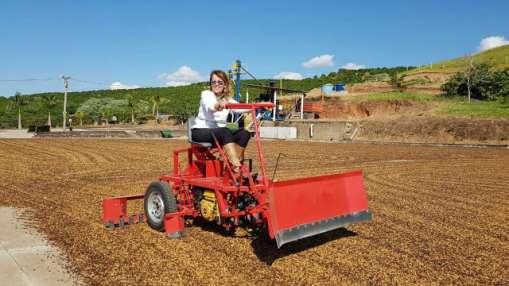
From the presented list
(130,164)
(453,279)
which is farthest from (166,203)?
(130,164)

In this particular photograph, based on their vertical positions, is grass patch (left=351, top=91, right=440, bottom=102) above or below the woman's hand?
above

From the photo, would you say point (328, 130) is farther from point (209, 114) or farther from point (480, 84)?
point (209, 114)

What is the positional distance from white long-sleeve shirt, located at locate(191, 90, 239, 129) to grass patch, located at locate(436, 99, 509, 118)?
1368 inches

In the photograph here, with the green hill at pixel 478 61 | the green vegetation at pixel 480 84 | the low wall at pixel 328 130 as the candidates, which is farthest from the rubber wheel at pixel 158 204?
the green hill at pixel 478 61

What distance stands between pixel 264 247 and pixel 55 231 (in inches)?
127

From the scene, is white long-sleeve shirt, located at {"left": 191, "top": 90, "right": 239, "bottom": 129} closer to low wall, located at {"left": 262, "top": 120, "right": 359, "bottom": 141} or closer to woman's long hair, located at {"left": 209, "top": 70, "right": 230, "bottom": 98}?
woman's long hair, located at {"left": 209, "top": 70, "right": 230, "bottom": 98}

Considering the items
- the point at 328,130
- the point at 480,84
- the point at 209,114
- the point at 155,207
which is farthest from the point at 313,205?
the point at 480,84

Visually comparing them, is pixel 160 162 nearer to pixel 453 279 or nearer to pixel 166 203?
pixel 166 203

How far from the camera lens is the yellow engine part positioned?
599 cm

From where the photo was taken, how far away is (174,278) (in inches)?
189

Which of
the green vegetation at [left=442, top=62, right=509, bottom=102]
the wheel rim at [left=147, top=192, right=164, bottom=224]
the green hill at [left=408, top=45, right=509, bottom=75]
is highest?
the green hill at [left=408, top=45, right=509, bottom=75]

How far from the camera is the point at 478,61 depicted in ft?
240

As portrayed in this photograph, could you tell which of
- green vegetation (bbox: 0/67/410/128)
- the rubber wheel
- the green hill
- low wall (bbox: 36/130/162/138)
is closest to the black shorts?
the rubber wheel

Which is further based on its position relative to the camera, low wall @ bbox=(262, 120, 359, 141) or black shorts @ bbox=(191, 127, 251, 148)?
low wall @ bbox=(262, 120, 359, 141)
